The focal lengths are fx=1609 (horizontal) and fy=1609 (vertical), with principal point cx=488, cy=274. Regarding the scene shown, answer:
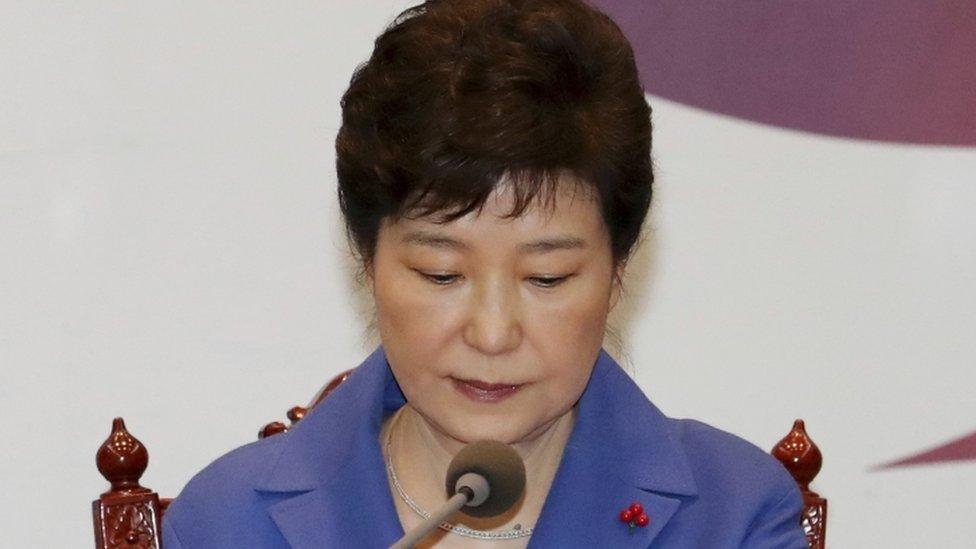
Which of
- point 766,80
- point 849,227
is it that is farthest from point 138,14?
point 849,227

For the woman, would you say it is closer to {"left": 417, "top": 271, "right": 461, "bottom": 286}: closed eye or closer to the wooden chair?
{"left": 417, "top": 271, "right": 461, "bottom": 286}: closed eye

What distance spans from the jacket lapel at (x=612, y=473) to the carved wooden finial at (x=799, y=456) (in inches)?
7.5

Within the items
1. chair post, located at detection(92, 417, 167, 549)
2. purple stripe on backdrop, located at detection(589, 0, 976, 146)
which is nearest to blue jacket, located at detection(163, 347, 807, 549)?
chair post, located at detection(92, 417, 167, 549)

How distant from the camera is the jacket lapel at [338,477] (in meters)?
1.70

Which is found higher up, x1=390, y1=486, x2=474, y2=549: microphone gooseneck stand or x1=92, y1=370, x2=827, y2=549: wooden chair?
x1=92, y1=370, x2=827, y2=549: wooden chair

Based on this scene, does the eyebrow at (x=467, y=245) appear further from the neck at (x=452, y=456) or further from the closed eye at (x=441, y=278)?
the neck at (x=452, y=456)

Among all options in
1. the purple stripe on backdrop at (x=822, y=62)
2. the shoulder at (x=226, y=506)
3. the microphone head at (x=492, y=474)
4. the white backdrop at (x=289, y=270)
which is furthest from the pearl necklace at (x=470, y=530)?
the purple stripe on backdrop at (x=822, y=62)

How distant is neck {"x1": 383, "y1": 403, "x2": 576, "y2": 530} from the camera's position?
178 centimetres

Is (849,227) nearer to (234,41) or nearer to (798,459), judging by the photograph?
(798,459)

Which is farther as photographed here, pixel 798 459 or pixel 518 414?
pixel 798 459

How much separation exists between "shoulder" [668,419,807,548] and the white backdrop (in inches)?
27.6

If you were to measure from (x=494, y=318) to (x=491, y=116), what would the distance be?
193 mm

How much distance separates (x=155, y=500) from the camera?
1886 mm

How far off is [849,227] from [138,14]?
1.16m
